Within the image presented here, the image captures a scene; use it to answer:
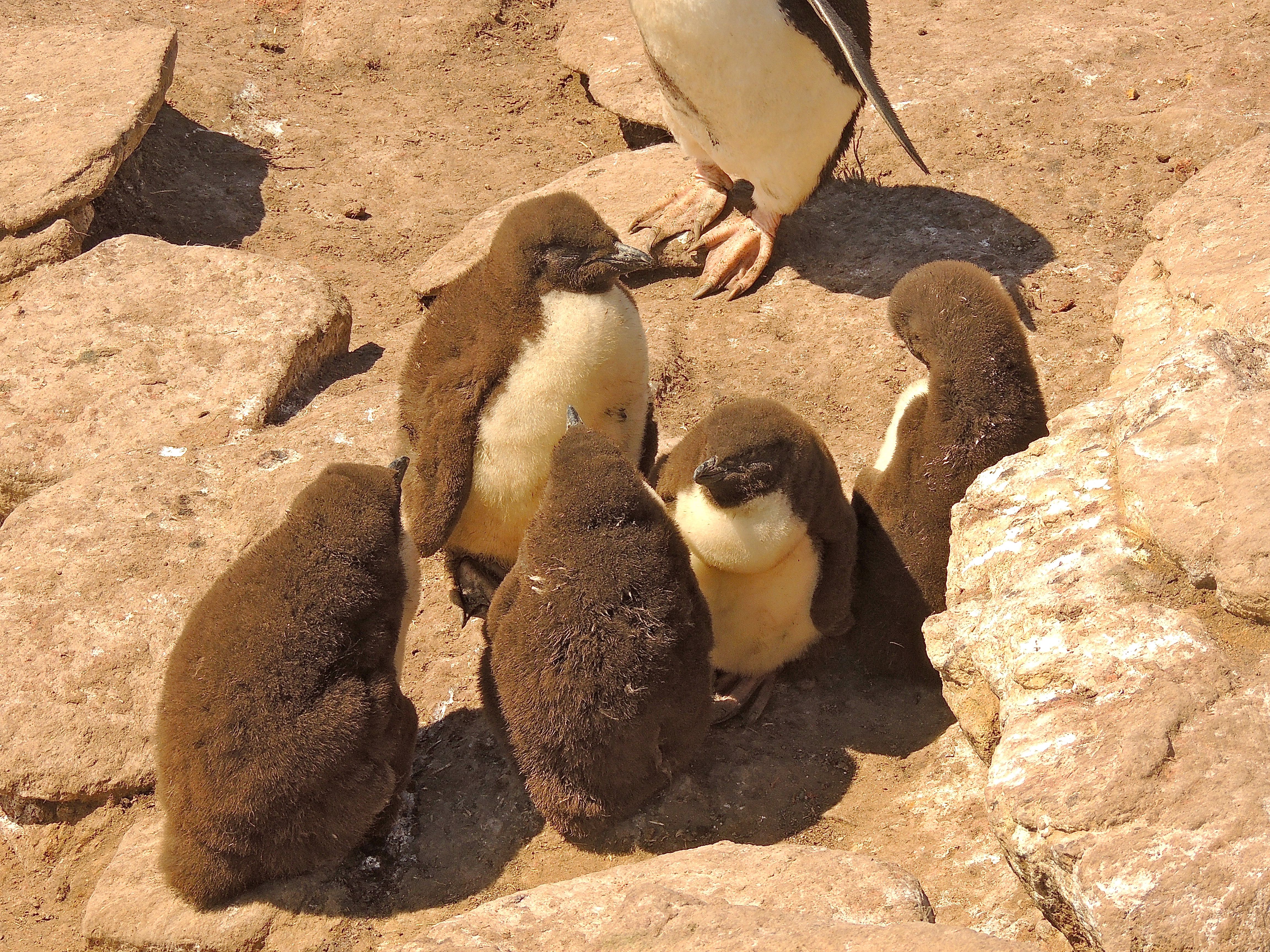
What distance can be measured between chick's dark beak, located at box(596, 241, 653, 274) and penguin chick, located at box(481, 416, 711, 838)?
877mm

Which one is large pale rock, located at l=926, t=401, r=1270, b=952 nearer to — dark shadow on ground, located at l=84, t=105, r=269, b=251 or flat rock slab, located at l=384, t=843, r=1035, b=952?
flat rock slab, located at l=384, t=843, r=1035, b=952

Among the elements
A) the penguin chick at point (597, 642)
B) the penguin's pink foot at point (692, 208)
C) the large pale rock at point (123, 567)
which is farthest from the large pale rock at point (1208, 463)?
the penguin's pink foot at point (692, 208)

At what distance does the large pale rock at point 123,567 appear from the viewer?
15.0 feet

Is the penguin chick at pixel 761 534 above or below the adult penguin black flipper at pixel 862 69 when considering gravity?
below

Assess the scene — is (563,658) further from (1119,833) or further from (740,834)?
(1119,833)

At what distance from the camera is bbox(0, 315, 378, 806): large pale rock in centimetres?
458

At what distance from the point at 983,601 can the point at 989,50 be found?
19.0 feet

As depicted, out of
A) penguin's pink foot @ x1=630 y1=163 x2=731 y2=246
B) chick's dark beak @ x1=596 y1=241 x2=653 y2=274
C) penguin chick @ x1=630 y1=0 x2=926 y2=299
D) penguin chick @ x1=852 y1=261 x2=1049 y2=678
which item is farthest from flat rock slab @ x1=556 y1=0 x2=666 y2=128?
penguin chick @ x1=852 y1=261 x2=1049 y2=678

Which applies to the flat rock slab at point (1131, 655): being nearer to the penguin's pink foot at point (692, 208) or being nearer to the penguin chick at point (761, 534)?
the penguin chick at point (761, 534)

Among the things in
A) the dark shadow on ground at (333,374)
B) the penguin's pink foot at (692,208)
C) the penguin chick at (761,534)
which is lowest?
the dark shadow on ground at (333,374)

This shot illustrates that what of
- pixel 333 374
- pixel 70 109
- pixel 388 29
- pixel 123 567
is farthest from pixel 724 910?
pixel 388 29

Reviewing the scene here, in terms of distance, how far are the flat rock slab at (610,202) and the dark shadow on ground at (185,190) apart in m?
1.71

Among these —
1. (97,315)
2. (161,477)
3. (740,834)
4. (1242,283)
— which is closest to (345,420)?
(161,477)

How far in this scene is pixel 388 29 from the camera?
33.9 ft
